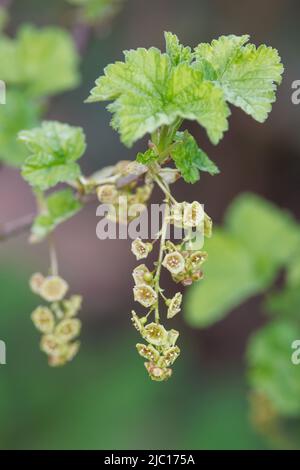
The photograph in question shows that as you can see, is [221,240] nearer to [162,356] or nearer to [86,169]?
[162,356]

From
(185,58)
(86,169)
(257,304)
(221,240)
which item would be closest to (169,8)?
(86,169)

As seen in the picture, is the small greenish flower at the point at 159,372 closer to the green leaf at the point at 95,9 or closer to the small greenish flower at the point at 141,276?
the small greenish flower at the point at 141,276

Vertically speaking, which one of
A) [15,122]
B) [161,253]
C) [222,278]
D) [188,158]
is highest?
[15,122]

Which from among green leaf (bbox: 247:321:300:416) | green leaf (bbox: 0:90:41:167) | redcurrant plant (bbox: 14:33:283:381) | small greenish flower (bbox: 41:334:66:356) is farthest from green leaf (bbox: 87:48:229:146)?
green leaf (bbox: 247:321:300:416)

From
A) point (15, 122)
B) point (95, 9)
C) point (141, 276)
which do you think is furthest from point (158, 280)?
point (95, 9)

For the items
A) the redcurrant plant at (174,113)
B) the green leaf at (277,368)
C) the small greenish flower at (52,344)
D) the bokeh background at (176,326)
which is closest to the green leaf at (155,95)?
the redcurrant plant at (174,113)

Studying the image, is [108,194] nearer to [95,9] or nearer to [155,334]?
[155,334]
